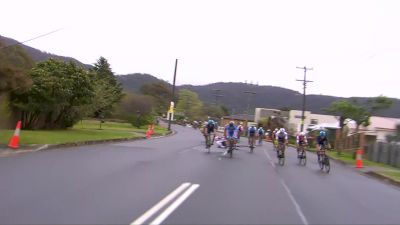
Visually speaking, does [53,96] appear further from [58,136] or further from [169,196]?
[169,196]

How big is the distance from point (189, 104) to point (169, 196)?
152 m

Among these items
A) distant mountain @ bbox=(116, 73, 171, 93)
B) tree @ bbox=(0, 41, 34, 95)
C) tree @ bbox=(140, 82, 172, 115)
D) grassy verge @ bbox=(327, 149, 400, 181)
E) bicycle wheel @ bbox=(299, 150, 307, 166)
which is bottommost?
grassy verge @ bbox=(327, 149, 400, 181)

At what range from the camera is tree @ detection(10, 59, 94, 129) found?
116ft

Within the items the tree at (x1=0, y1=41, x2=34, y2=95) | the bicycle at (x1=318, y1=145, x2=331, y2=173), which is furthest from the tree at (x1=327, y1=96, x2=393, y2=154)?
the tree at (x1=0, y1=41, x2=34, y2=95)

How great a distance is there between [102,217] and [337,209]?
16.0 feet

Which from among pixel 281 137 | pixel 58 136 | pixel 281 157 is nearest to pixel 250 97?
pixel 58 136

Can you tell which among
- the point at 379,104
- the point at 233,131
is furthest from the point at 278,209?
the point at 379,104

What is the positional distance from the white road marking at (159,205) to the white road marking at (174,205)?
15 cm

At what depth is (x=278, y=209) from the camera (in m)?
10.6

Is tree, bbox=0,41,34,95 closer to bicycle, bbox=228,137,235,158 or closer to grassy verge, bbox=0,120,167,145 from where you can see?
grassy verge, bbox=0,120,167,145

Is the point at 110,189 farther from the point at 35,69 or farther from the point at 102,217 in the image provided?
the point at 35,69

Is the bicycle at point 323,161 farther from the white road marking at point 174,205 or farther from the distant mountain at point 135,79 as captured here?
the distant mountain at point 135,79

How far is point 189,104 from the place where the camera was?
162875 millimetres

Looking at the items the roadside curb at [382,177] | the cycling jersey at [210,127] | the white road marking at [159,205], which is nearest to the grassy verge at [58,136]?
the cycling jersey at [210,127]
